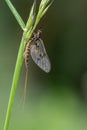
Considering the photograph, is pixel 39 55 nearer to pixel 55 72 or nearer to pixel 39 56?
pixel 39 56

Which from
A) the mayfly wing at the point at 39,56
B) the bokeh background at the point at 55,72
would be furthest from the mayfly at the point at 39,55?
the bokeh background at the point at 55,72

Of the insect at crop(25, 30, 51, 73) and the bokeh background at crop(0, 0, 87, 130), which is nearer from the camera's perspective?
the insect at crop(25, 30, 51, 73)

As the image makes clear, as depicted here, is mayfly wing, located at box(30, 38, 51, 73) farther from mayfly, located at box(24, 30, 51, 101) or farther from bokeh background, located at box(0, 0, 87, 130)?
bokeh background, located at box(0, 0, 87, 130)

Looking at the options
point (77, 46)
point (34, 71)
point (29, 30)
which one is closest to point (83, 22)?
point (77, 46)

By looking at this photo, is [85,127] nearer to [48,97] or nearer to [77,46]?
[48,97]

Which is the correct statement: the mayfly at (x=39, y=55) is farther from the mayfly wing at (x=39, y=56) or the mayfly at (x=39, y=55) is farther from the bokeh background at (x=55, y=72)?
the bokeh background at (x=55, y=72)

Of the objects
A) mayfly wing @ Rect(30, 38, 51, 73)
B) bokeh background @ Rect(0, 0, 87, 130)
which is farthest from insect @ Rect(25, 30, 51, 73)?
bokeh background @ Rect(0, 0, 87, 130)
